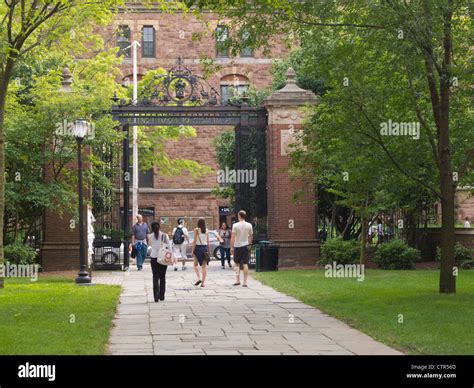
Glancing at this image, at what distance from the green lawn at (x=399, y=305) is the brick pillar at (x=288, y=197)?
11.3 feet

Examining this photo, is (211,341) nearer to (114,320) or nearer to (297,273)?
(114,320)

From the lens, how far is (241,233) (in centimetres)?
1998

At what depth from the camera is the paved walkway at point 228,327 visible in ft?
33.7

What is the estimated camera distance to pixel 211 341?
10898 mm

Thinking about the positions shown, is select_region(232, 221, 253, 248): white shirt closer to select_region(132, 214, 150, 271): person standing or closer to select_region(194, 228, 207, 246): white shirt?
select_region(194, 228, 207, 246): white shirt

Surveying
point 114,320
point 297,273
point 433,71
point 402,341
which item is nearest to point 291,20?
point 433,71

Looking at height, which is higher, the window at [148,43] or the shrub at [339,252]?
the window at [148,43]

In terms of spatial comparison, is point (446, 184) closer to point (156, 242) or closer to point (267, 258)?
point (156, 242)

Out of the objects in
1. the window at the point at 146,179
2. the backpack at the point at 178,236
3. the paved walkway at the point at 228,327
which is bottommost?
the paved walkway at the point at 228,327

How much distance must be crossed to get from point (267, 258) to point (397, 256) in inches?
151

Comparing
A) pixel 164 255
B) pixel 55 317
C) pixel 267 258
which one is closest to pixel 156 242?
pixel 164 255

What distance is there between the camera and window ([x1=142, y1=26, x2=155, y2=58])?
48.7m

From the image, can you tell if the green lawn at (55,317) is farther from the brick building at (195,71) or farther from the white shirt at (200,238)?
the brick building at (195,71)

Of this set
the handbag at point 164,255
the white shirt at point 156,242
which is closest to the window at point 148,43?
the white shirt at point 156,242
